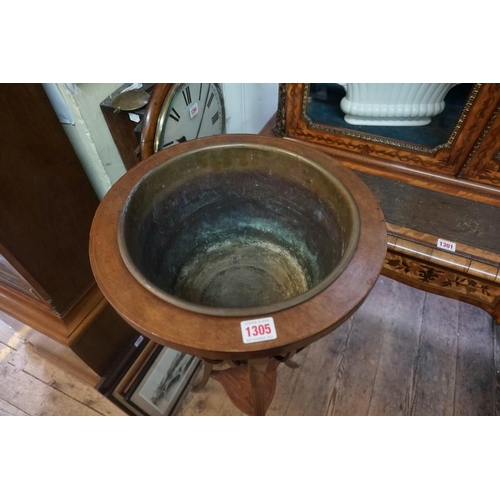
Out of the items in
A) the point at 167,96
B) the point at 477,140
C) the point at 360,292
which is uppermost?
the point at 167,96

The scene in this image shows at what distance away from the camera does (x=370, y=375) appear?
1277 mm

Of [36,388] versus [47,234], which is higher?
[47,234]

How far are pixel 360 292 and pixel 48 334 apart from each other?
874 millimetres

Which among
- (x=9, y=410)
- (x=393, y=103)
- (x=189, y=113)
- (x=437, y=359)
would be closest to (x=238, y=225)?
(x=189, y=113)

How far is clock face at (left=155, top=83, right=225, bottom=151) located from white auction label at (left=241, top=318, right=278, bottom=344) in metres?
0.55

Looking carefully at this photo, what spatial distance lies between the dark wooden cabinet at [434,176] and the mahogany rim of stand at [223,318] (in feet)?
1.49

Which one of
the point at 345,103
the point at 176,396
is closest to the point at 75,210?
the point at 176,396

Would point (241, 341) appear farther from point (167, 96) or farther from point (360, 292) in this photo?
point (167, 96)

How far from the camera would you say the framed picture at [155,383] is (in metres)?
1.10

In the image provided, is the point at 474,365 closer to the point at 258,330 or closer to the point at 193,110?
the point at 258,330

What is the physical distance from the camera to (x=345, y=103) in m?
1.14

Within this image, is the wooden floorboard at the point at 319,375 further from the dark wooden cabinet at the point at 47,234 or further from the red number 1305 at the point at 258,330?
the red number 1305 at the point at 258,330

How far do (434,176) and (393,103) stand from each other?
0.88 feet

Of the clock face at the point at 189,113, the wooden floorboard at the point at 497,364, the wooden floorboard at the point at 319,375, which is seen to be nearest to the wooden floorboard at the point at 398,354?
the wooden floorboard at the point at 319,375
